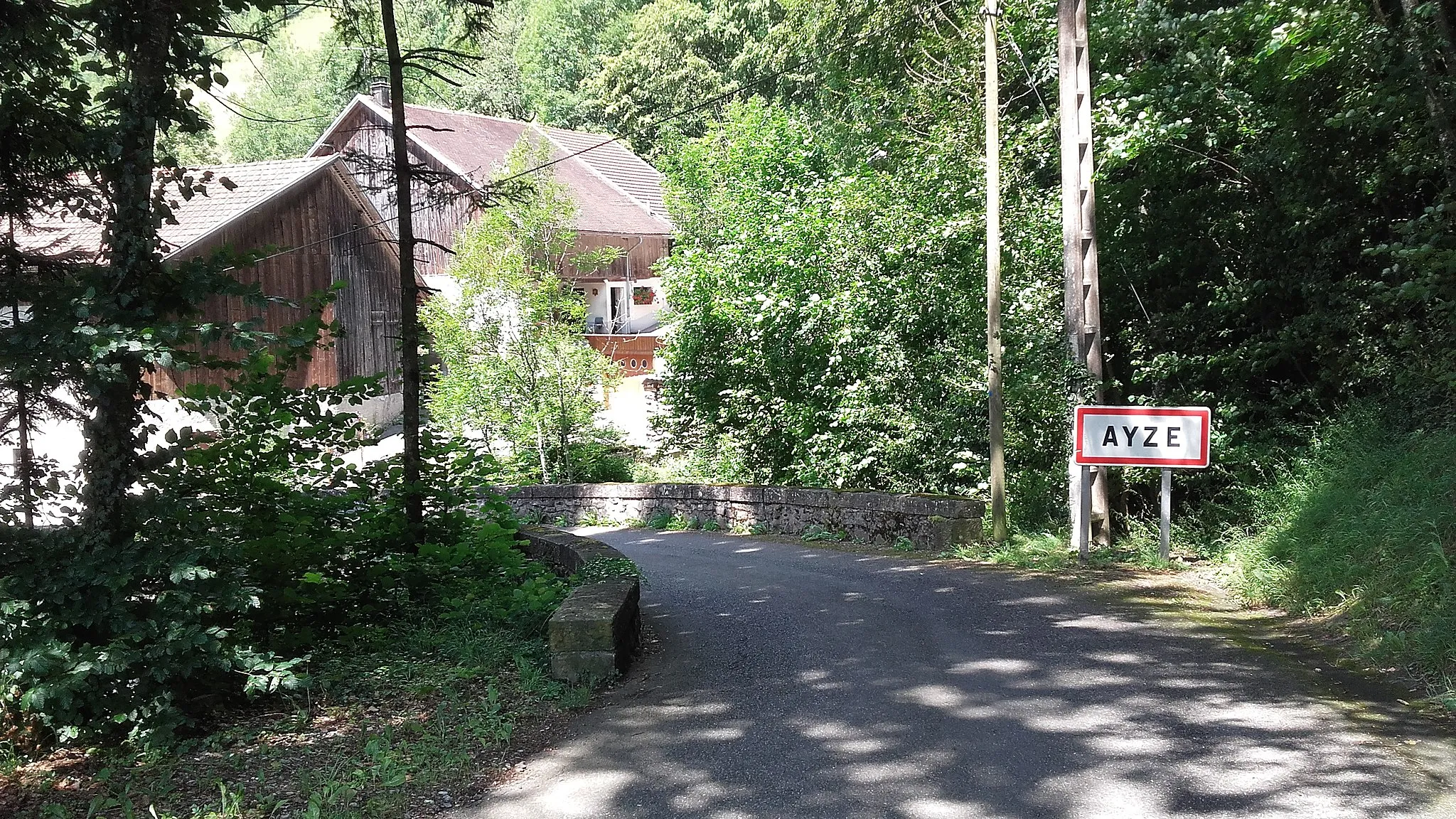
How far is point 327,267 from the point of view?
102ft

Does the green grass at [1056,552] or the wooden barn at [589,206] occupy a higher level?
the wooden barn at [589,206]

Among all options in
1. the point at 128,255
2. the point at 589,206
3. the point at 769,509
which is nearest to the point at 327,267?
the point at 589,206

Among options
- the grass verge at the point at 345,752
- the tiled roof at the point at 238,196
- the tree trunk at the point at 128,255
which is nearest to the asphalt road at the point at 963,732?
the grass verge at the point at 345,752

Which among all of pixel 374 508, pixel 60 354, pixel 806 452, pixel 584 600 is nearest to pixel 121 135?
pixel 60 354

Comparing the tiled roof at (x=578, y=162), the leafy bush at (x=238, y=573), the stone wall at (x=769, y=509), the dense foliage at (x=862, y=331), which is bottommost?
the stone wall at (x=769, y=509)

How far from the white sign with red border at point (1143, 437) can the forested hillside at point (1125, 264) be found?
3.31ft

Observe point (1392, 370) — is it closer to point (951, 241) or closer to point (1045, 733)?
point (951, 241)

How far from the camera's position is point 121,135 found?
594 cm

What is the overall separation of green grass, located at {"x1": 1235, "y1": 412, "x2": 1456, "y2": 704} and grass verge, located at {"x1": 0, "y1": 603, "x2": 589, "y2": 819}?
5.15m

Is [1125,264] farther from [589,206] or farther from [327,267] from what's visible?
[589,206]

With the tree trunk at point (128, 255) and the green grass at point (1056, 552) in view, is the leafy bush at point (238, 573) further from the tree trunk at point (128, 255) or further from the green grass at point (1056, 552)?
the green grass at point (1056, 552)

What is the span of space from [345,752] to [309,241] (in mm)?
27069

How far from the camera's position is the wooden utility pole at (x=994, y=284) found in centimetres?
1304

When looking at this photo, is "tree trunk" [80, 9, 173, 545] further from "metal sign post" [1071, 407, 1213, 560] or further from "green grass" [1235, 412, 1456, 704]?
"metal sign post" [1071, 407, 1213, 560]
